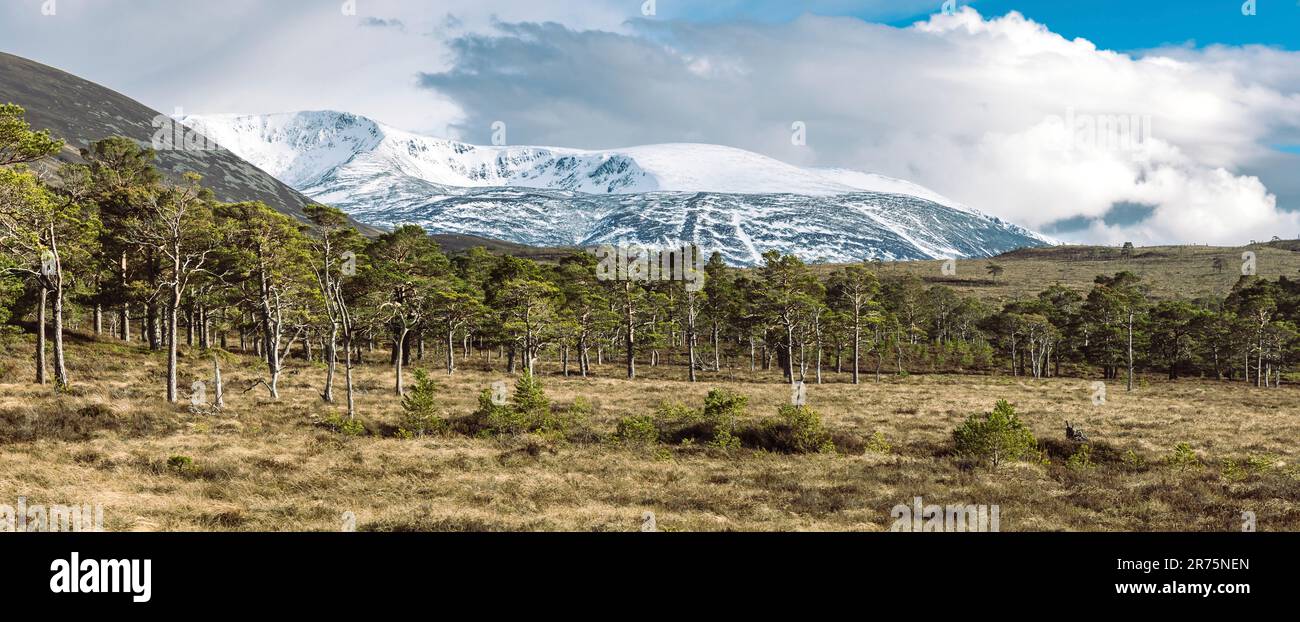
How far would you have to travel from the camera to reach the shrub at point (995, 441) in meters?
22.3

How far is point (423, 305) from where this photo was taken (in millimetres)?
51094

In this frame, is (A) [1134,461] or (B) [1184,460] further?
(A) [1134,461]

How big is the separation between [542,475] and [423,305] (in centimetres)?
3494

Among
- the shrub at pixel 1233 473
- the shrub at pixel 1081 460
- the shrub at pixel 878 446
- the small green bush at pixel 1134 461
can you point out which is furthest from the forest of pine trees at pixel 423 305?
the shrub at pixel 1233 473

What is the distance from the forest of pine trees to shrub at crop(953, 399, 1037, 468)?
70.4 feet

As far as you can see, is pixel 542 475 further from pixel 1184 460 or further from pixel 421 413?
pixel 1184 460

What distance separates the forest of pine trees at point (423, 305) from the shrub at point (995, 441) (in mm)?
21467

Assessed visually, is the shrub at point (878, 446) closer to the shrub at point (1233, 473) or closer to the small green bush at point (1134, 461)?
the small green bush at point (1134, 461)

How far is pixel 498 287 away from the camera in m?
60.5

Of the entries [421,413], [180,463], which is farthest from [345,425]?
[180,463]

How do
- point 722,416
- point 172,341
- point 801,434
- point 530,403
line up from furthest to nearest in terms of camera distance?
point 172,341 < point 530,403 < point 722,416 < point 801,434

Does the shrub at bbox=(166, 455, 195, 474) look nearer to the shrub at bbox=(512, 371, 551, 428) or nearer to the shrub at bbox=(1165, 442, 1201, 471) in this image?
the shrub at bbox=(512, 371, 551, 428)
